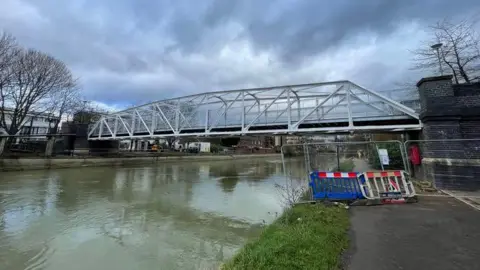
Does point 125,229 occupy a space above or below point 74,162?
A: below

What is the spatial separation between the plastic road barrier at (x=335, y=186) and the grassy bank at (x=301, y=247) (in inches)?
77.4

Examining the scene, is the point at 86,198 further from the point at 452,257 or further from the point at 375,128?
Answer: the point at 375,128

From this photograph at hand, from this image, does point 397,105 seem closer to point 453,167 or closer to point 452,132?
point 452,132

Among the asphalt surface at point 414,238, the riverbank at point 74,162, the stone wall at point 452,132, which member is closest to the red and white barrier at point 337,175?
the asphalt surface at point 414,238

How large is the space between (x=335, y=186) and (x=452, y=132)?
6.73 metres

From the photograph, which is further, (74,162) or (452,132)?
(74,162)

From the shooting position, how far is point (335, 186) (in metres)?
9.01

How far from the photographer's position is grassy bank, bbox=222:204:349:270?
161 inches

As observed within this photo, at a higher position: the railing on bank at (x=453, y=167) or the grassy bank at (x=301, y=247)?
the railing on bank at (x=453, y=167)

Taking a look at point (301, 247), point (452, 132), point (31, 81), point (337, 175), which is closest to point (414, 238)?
point (301, 247)

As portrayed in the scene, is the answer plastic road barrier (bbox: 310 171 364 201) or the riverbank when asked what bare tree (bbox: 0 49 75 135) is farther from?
plastic road barrier (bbox: 310 171 364 201)

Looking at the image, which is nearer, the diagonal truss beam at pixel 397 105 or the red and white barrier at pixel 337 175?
the red and white barrier at pixel 337 175

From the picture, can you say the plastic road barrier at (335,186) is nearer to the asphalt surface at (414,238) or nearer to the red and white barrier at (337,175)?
the red and white barrier at (337,175)

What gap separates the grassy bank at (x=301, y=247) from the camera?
409 cm
